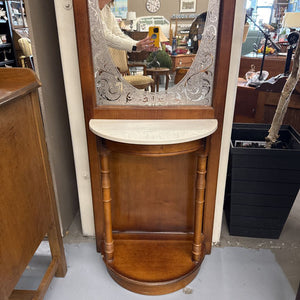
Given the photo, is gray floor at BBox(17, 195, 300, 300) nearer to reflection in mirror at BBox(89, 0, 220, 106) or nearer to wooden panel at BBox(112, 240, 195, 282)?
wooden panel at BBox(112, 240, 195, 282)

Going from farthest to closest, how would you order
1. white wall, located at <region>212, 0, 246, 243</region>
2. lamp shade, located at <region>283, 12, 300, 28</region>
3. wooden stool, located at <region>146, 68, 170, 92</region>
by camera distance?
lamp shade, located at <region>283, 12, 300, 28</region> < wooden stool, located at <region>146, 68, 170, 92</region> < white wall, located at <region>212, 0, 246, 243</region>

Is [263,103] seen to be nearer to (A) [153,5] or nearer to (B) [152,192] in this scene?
(B) [152,192]

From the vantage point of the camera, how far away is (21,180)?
1144 millimetres

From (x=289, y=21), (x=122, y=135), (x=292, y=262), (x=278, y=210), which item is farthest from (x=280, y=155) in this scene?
(x=289, y=21)

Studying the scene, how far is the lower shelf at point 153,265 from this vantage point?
1457 millimetres

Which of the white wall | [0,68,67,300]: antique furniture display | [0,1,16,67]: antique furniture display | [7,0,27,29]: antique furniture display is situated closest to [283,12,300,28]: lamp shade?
the white wall

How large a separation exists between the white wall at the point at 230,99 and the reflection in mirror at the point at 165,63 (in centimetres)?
9

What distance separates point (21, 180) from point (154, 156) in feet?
1.79

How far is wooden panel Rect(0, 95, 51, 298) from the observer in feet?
3.39

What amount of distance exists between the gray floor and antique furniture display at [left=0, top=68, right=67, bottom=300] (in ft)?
0.71

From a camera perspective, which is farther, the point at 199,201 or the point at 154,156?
the point at 199,201

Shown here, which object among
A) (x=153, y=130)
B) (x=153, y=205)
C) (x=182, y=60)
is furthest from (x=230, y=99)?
(x=153, y=205)

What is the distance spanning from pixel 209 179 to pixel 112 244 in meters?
0.63

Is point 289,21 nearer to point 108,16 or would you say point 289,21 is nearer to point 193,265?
point 108,16
